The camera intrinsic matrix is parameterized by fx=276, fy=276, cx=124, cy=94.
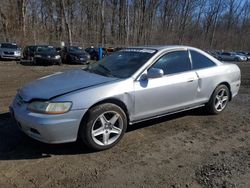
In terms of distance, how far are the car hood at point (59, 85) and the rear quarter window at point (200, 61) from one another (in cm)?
192

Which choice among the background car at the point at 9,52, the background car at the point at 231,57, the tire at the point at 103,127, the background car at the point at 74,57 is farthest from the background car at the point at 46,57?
the background car at the point at 231,57

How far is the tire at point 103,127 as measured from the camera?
3.88 metres

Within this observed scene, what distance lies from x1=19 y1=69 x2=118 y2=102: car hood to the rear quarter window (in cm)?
192

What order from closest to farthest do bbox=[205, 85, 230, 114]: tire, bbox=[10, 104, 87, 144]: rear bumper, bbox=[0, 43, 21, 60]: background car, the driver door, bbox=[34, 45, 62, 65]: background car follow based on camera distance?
1. bbox=[10, 104, 87, 144]: rear bumper
2. the driver door
3. bbox=[205, 85, 230, 114]: tire
4. bbox=[34, 45, 62, 65]: background car
5. bbox=[0, 43, 21, 60]: background car

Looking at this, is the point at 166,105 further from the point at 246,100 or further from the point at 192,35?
the point at 192,35

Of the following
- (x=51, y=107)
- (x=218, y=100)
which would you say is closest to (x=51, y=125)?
(x=51, y=107)

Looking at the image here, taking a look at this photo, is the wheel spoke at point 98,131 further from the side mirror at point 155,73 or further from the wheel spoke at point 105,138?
the side mirror at point 155,73

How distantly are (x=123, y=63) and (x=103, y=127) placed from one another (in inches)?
52.0

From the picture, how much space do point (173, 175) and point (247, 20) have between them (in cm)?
7598

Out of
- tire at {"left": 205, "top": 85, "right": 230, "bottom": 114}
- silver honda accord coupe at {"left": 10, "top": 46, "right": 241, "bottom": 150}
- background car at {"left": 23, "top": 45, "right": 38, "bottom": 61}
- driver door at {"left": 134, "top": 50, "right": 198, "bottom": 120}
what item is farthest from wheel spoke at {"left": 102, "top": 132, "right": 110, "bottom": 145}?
background car at {"left": 23, "top": 45, "right": 38, "bottom": 61}

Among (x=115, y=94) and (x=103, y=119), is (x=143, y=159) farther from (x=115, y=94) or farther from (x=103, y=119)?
(x=115, y=94)

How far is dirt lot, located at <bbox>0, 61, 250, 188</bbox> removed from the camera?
10.7 ft

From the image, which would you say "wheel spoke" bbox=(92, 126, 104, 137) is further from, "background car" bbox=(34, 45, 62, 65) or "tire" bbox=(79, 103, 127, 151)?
"background car" bbox=(34, 45, 62, 65)

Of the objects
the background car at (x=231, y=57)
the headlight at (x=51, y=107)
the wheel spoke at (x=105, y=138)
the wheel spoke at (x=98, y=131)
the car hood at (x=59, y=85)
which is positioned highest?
the car hood at (x=59, y=85)
